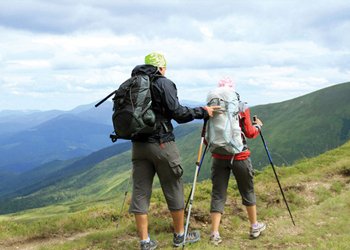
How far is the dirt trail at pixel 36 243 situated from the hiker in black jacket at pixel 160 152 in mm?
3084

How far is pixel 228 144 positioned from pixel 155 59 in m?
2.62

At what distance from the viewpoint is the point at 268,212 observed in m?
12.1

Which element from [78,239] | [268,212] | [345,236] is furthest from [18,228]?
[345,236]

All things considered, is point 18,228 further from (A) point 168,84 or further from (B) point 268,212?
(B) point 268,212

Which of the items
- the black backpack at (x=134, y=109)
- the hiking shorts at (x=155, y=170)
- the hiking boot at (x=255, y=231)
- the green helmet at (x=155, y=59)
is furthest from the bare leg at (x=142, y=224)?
the green helmet at (x=155, y=59)

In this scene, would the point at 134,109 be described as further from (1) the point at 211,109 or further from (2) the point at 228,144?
(2) the point at 228,144

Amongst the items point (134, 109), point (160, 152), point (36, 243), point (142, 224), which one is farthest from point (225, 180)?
point (36, 243)

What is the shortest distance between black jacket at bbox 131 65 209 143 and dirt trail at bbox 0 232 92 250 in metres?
4.32

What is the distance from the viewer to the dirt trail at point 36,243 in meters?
10.1

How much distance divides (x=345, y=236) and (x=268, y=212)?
114 inches

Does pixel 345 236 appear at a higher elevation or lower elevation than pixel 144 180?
lower

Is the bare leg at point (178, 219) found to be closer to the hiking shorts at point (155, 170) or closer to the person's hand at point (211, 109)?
the hiking shorts at point (155, 170)

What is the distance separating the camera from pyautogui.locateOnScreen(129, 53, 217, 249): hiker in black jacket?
8.21 meters

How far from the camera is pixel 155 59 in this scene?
8.53 metres
